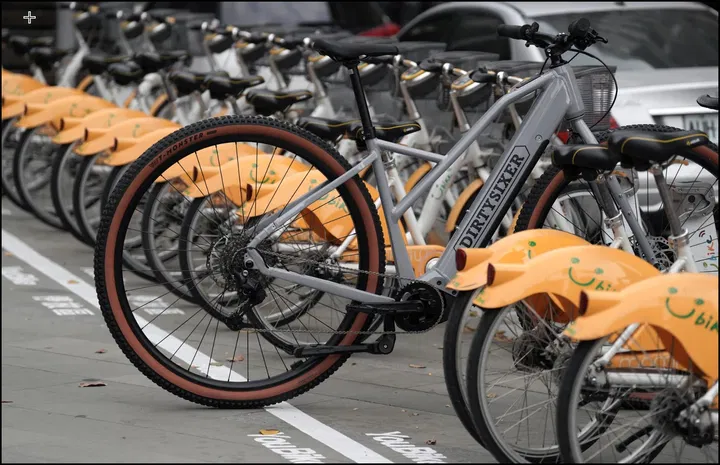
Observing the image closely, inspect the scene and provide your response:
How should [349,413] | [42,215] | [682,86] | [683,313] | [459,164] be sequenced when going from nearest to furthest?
[683,313]
[349,413]
[459,164]
[682,86]
[42,215]

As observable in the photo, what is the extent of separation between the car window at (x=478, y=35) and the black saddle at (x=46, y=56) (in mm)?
3974

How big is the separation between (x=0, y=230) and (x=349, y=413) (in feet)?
19.2

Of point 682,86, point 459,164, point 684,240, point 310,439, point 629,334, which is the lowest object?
point 310,439

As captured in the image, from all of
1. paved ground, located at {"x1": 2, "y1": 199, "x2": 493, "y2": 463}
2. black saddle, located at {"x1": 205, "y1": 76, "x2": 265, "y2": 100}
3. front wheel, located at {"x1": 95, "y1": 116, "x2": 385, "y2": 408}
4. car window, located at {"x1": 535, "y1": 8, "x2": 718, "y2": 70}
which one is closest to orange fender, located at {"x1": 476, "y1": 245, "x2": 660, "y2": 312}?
paved ground, located at {"x1": 2, "y1": 199, "x2": 493, "y2": 463}

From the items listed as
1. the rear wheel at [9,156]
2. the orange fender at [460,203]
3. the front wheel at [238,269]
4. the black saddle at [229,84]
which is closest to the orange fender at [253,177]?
the front wheel at [238,269]

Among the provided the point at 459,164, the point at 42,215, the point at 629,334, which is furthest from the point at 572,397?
the point at 42,215

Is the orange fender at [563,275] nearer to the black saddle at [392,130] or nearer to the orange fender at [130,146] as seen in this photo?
the black saddle at [392,130]

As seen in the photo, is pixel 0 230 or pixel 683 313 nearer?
pixel 683 313

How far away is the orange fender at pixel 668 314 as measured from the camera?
418 centimetres

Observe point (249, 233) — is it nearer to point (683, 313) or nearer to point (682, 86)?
point (683, 313)

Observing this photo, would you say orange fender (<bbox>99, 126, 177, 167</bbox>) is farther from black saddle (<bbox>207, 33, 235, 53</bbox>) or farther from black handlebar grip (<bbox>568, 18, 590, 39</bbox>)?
black handlebar grip (<bbox>568, 18, 590, 39</bbox>)

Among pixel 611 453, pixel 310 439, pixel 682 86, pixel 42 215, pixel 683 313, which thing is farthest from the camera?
pixel 42 215

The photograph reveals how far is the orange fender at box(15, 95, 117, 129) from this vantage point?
32.1 feet

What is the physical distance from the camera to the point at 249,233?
550 centimetres
